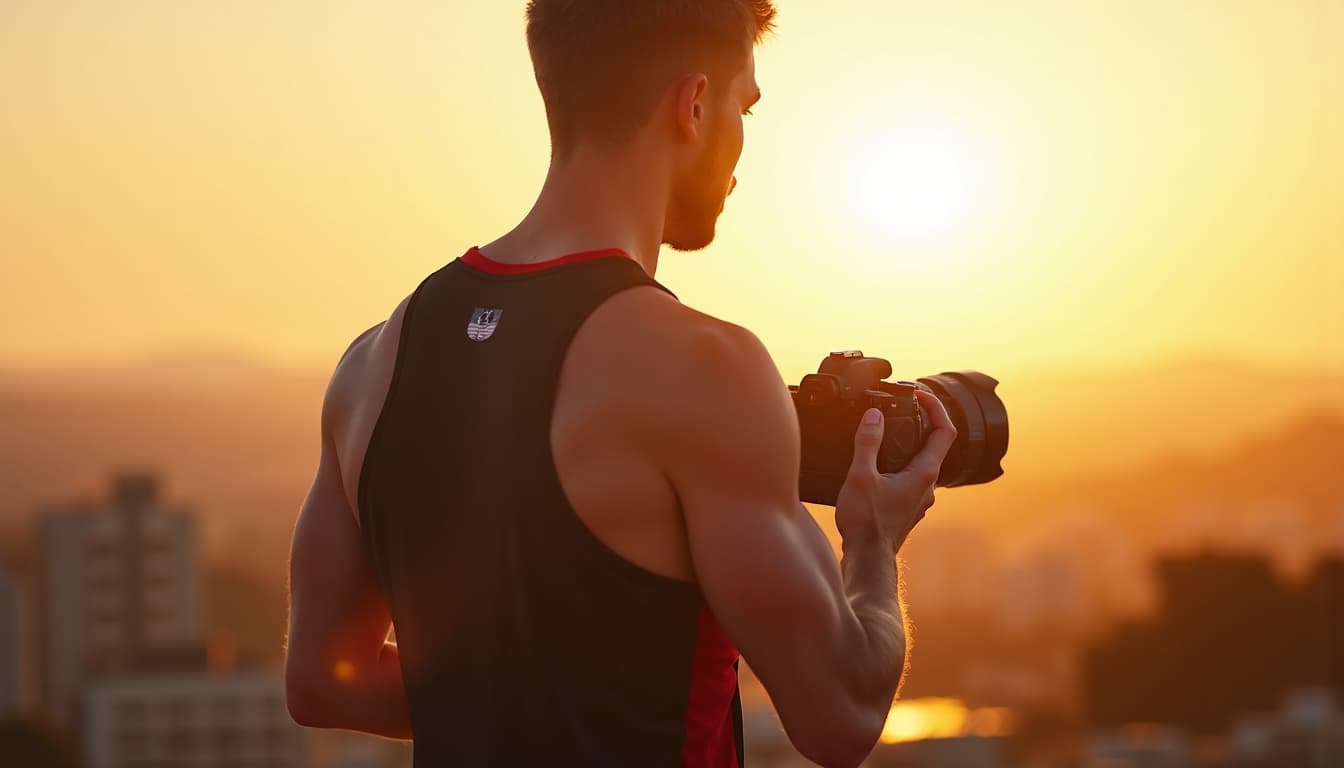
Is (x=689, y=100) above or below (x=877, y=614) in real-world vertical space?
above

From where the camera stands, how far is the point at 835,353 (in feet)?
9.55

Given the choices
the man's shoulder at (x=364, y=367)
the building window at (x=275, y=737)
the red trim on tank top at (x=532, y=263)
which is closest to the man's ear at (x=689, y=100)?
the red trim on tank top at (x=532, y=263)

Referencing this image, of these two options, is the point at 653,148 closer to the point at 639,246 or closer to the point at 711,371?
the point at 639,246

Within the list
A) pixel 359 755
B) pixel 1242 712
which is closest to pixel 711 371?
pixel 359 755

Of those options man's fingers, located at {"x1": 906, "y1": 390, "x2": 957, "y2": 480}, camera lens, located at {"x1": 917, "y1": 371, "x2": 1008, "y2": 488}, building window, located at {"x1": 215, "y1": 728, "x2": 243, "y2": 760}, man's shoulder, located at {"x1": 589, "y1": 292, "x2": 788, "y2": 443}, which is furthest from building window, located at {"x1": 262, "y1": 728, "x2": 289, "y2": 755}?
man's shoulder, located at {"x1": 589, "y1": 292, "x2": 788, "y2": 443}

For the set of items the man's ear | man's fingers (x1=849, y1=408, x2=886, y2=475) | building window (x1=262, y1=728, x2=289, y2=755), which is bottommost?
man's fingers (x1=849, y1=408, x2=886, y2=475)

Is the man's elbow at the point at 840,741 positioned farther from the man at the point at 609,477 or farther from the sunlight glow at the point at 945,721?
the sunlight glow at the point at 945,721

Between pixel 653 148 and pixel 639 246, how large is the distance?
0.38 feet

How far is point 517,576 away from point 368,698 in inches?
20.5

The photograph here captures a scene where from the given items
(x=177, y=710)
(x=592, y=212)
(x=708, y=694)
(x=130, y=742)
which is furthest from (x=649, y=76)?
(x=177, y=710)

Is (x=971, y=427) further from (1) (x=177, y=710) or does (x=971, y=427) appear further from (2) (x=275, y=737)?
(1) (x=177, y=710)

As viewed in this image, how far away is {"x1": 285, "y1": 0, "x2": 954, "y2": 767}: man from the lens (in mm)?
2289

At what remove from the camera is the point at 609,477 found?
2293 mm

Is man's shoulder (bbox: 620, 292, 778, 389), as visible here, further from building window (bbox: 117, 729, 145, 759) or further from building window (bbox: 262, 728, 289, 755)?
building window (bbox: 262, 728, 289, 755)
